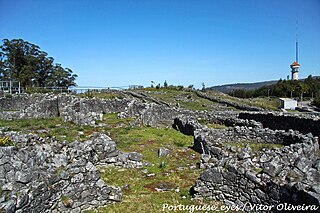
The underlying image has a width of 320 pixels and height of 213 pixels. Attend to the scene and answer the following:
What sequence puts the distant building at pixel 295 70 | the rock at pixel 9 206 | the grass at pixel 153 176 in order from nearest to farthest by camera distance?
the rock at pixel 9 206 → the grass at pixel 153 176 → the distant building at pixel 295 70

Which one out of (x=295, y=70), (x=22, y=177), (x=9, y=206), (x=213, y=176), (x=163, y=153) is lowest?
(x=163, y=153)

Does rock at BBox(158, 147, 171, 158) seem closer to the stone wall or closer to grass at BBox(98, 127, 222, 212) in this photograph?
grass at BBox(98, 127, 222, 212)

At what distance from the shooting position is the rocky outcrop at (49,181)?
6527mm

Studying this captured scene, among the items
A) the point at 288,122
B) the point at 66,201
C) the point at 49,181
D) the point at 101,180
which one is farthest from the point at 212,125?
the point at 49,181

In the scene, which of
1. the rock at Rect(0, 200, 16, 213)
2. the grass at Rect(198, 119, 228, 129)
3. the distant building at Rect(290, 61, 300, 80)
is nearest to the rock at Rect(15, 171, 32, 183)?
the rock at Rect(0, 200, 16, 213)

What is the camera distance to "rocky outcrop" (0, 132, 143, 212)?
257 inches

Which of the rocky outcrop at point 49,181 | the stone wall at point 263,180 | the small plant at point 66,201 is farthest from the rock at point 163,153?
the small plant at point 66,201

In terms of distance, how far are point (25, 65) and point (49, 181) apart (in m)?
60.1

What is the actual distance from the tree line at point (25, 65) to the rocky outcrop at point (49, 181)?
5373 centimetres

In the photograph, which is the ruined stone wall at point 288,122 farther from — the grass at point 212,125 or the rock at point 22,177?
the rock at point 22,177

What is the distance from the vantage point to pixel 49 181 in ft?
23.9

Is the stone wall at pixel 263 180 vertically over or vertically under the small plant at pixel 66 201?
over

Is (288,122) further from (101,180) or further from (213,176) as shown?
(101,180)

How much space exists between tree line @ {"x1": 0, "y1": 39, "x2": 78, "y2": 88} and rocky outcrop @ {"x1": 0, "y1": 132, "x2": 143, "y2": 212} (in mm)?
53730
